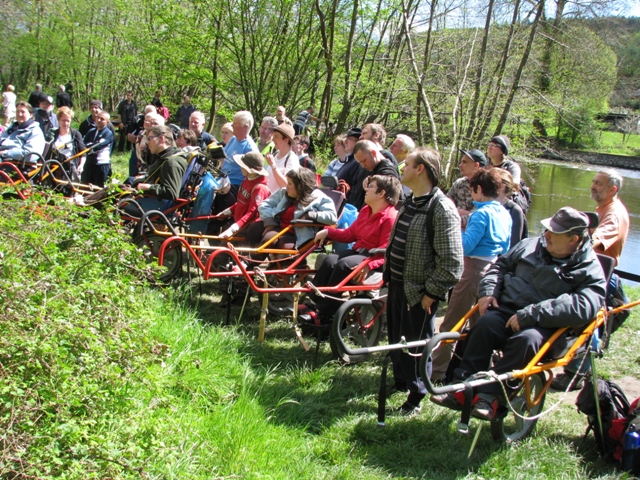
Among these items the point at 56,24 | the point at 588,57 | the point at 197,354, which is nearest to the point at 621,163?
the point at 588,57

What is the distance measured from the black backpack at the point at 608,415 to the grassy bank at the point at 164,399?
0.11 meters

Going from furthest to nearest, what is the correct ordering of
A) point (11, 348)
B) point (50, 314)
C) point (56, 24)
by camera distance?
point (56, 24) < point (50, 314) < point (11, 348)

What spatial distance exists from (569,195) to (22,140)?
18.4m

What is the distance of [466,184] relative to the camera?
5.95 metres

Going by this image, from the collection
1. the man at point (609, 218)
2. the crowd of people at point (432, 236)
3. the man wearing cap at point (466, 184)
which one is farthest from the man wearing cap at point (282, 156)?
the man at point (609, 218)

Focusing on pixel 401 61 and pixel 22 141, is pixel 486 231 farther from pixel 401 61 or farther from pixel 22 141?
pixel 401 61

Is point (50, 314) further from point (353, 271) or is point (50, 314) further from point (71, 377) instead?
point (353, 271)

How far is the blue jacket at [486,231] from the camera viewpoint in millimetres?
4582

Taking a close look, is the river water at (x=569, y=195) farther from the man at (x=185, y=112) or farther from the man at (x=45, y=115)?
the man at (x=45, y=115)

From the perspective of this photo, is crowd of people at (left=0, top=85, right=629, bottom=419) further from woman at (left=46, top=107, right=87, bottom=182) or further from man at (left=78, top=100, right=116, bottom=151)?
man at (left=78, top=100, right=116, bottom=151)

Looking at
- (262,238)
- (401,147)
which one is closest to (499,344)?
(262,238)

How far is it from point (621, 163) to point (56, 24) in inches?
1249

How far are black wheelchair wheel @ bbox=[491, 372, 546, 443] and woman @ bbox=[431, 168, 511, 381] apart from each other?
2.27 ft

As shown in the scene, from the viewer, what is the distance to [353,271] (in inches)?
191
